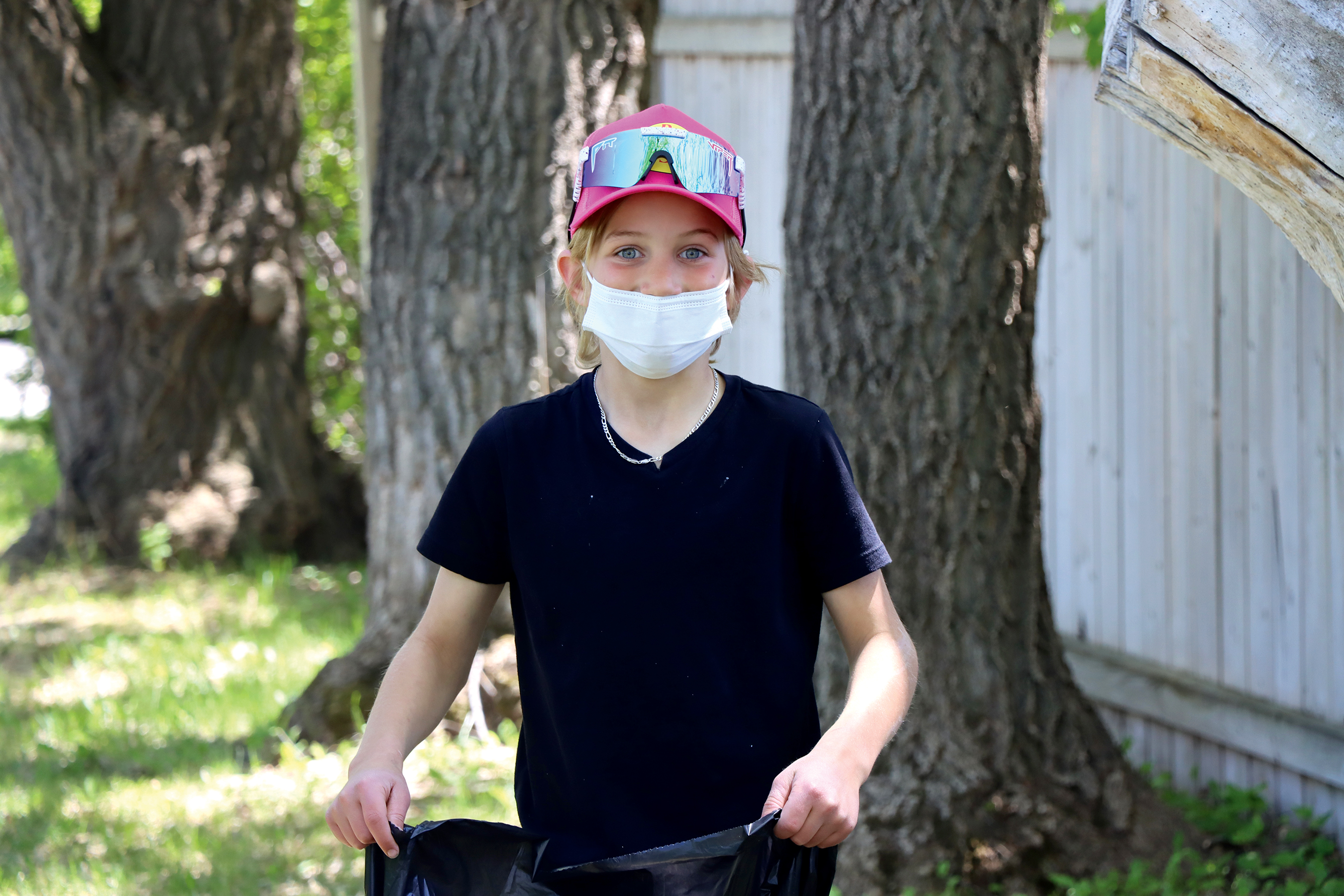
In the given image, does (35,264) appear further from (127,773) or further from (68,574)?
(127,773)

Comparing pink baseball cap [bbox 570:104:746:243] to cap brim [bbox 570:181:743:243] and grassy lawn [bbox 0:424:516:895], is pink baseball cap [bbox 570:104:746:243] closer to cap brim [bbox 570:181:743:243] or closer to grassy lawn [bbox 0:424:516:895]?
cap brim [bbox 570:181:743:243]

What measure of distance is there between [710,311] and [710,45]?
13.6 feet

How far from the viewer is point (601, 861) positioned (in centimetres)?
165

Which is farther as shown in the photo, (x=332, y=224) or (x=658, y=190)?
(x=332, y=224)

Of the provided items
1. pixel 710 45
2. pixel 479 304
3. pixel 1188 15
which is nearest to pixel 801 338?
pixel 479 304

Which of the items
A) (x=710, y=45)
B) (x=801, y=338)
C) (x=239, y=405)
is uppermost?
(x=710, y=45)

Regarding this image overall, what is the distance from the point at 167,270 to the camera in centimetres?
709

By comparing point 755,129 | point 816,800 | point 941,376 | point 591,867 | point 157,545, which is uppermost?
point 755,129

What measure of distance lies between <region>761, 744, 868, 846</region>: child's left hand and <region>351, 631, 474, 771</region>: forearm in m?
0.53

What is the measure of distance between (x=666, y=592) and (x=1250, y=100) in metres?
1.01

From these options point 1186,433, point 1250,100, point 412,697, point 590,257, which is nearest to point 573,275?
point 590,257

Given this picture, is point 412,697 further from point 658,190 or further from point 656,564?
point 658,190

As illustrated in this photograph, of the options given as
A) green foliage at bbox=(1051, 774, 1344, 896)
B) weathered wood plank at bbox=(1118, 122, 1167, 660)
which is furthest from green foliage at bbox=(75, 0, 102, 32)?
green foliage at bbox=(1051, 774, 1344, 896)

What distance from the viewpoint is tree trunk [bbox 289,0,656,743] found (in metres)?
4.50
